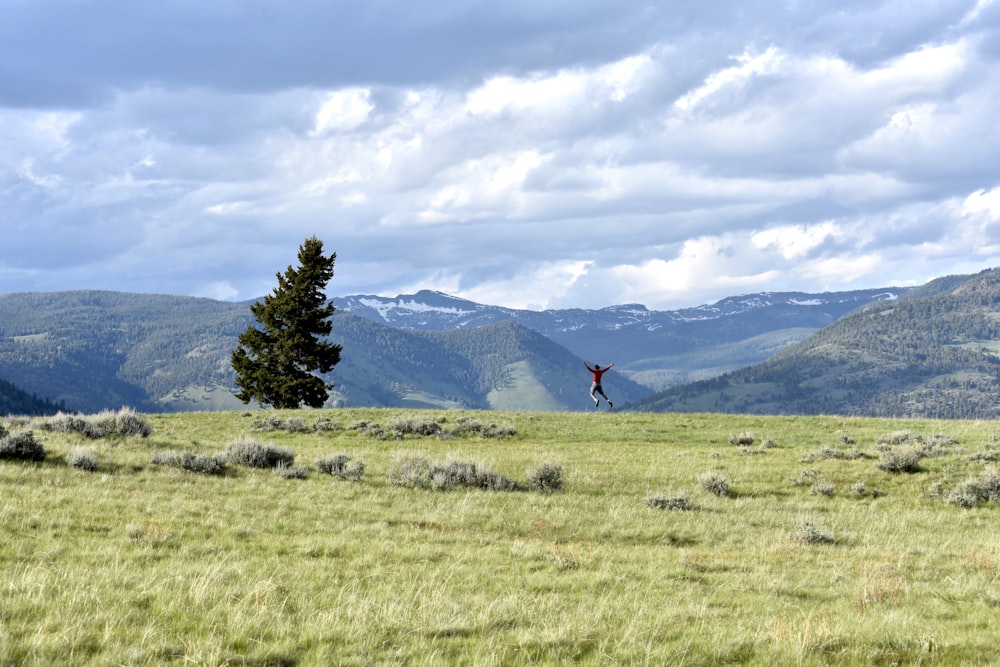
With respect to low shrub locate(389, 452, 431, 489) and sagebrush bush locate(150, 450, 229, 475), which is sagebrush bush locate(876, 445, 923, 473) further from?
sagebrush bush locate(150, 450, 229, 475)

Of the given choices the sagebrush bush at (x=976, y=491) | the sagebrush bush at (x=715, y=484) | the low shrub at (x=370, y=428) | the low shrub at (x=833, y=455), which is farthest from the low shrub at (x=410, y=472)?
the sagebrush bush at (x=976, y=491)

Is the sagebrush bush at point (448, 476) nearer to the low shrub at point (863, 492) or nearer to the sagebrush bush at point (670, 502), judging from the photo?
the sagebrush bush at point (670, 502)

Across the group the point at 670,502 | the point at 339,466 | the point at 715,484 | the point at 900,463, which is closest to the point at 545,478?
the point at 670,502

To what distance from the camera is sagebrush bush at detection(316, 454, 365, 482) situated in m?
20.3

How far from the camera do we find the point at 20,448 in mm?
18047

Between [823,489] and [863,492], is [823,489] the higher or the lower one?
the higher one

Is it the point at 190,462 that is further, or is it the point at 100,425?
the point at 100,425

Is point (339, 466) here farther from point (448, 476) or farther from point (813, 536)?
point (813, 536)

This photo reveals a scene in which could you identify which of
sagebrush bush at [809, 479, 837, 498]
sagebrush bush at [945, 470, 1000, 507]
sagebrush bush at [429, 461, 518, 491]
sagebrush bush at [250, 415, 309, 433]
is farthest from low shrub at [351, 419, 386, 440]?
sagebrush bush at [945, 470, 1000, 507]

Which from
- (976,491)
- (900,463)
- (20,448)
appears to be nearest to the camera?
(20,448)

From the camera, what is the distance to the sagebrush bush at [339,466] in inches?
798

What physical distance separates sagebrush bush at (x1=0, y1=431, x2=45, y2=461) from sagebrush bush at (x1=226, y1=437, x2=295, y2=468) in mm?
4702

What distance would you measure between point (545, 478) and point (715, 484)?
196 inches

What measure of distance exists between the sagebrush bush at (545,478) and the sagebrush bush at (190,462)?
8493 millimetres
